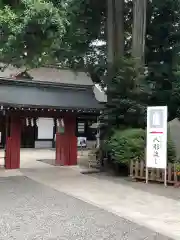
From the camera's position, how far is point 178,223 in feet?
25.3

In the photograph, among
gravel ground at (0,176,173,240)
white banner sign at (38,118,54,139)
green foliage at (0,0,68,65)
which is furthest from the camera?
white banner sign at (38,118,54,139)

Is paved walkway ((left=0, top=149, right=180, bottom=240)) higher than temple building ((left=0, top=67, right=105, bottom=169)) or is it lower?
lower

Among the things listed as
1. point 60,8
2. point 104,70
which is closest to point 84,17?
point 104,70

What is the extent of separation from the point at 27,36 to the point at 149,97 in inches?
294

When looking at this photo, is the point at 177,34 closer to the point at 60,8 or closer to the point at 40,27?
the point at 60,8

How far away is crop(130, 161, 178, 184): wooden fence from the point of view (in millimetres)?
12547

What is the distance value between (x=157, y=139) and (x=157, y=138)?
36 mm

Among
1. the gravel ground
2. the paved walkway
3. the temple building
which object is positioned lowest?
the paved walkway

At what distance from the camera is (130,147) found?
13969 mm

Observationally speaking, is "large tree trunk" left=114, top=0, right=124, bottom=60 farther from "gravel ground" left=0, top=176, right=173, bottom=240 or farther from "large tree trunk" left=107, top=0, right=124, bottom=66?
"gravel ground" left=0, top=176, right=173, bottom=240

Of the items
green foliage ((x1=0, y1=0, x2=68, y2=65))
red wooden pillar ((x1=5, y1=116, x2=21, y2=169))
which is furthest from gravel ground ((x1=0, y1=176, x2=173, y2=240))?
red wooden pillar ((x1=5, y1=116, x2=21, y2=169))

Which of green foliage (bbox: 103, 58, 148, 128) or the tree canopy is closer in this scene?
the tree canopy

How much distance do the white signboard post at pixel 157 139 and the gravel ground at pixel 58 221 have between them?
3.80m

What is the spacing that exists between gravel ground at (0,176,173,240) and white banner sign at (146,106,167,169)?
3.80m
